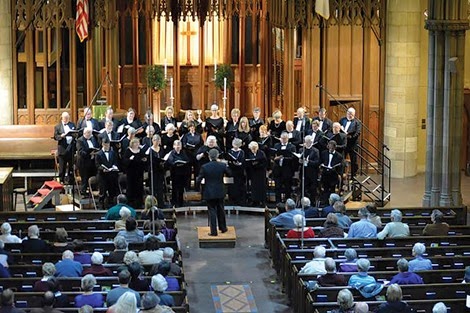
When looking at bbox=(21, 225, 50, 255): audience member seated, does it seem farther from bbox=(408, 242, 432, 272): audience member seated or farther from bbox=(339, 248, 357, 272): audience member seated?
bbox=(408, 242, 432, 272): audience member seated

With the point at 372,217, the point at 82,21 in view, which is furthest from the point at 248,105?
the point at 372,217

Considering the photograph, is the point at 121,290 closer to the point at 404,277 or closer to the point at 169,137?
the point at 404,277

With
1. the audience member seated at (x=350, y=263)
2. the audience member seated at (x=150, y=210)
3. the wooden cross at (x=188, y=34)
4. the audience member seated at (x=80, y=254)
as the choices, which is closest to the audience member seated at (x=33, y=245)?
the audience member seated at (x=80, y=254)

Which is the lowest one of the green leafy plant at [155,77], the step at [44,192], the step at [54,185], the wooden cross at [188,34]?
the step at [44,192]

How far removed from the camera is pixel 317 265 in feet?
48.1

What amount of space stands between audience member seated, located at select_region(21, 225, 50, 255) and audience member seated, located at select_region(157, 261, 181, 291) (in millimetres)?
2448

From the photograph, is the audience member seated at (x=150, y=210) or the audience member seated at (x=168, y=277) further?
the audience member seated at (x=150, y=210)

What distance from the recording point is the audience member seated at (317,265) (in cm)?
1462

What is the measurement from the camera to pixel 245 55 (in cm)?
2744

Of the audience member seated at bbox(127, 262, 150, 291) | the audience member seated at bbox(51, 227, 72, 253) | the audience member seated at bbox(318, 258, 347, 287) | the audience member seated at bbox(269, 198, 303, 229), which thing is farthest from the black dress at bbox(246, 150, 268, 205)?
the audience member seated at bbox(127, 262, 150, 291)

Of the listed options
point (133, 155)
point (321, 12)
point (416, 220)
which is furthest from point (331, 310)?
point (321, 12)

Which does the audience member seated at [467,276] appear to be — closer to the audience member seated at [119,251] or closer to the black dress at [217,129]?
the audience member seated at [119,251]

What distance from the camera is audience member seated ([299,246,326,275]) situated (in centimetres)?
1462

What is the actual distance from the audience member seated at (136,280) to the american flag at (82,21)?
11.7 meters
